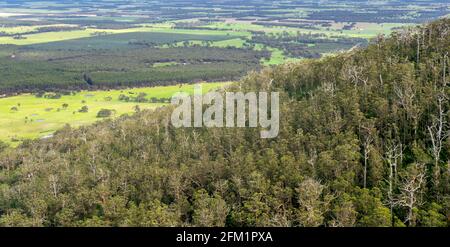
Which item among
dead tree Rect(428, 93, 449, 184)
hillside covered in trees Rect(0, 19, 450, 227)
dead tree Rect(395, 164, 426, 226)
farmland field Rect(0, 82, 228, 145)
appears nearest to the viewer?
dead tree Rect(395, 164, 426, 226)

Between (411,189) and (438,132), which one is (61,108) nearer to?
(438,132)

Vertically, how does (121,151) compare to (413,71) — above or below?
below

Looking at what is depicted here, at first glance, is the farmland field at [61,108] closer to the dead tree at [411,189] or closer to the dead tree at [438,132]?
the dead tree at [438,132]

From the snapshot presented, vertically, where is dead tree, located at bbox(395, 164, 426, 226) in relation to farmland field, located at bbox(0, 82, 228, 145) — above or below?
above

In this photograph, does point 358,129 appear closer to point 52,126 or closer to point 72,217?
point 72,217

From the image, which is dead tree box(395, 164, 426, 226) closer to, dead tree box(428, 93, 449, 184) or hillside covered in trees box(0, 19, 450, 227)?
hillside covered in trees box(0, 19, 450, 227)

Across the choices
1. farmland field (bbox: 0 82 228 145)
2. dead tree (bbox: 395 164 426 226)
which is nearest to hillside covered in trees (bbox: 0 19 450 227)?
dead tree (bbox: 395 164 426 226)

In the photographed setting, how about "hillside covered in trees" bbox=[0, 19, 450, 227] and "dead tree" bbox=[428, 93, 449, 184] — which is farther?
"dead tree" bbox=[428, 93, 449, 184]

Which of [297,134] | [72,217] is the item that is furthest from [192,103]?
[72,217]

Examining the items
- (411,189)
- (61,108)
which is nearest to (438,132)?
(411,189)

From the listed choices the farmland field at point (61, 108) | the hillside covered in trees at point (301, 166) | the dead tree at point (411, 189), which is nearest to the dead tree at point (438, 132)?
the hillside covered in trees at point (301, 166)
